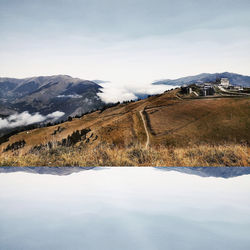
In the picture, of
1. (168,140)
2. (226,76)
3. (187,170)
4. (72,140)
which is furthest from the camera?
(226,76)

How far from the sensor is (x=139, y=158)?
550 centimetres

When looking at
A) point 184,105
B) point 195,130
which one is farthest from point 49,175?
point 184,105

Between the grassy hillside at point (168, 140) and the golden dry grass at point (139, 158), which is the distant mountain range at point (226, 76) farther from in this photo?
the golden dry grass at point (139, 158)

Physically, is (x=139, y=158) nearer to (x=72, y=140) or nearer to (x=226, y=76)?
(x=72, y=140)

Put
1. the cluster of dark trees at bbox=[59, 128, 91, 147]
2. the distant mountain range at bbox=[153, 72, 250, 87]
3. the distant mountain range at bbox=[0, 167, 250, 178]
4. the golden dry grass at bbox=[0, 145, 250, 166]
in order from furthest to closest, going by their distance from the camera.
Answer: the distant mountain range at bbox=[153, 72, 250, 87], the cluster of dark trees at bbox=[59, 128, 91, 147], the golden dry grass at bbox=[0, 145, 250, 166], the distant mountain range at bbox=[0, 167, 250, 178]

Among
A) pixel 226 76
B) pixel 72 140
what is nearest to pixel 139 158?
pixel 72 140

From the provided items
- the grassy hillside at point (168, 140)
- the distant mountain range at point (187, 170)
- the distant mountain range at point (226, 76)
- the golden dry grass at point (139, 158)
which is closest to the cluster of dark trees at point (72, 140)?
the grassy hillside at point (168, 140)

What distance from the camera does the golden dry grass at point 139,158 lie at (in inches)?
202

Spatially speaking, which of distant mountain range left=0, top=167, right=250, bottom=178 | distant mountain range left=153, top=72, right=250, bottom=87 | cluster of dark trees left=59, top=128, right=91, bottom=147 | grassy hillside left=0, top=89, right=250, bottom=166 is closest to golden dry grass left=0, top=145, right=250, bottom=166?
grassy hillside left=0, top=89, right=250, bottom=166

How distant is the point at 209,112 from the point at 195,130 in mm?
1478

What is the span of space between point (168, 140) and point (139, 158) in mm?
2589

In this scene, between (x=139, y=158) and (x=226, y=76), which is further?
(x=226, y=76)

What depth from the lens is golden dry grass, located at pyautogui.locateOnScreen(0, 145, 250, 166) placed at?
512 centimetres

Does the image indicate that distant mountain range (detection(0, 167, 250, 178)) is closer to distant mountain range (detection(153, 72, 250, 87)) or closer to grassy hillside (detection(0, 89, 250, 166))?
grassy hillside (detection(0, 89, 250, 166))
